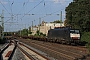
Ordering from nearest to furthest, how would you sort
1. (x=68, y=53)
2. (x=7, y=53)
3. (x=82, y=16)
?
(x=68, y=53) → (x=7, y=53) → (x=82, y=16)

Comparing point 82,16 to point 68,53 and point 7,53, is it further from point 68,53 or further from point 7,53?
point 7,53

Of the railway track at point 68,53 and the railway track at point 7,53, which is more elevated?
the railway track at point 68,53

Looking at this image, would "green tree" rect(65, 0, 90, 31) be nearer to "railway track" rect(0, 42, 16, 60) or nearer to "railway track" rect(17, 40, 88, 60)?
Result: "railway track" rect(17, 40, 88, 60)

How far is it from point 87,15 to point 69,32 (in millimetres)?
11993

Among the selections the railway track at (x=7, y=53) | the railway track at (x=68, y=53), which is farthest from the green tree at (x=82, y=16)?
the railway track at (x=7, y=53)

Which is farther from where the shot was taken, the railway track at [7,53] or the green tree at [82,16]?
the green tree at [82,16]

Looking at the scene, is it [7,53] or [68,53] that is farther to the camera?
[7,53]

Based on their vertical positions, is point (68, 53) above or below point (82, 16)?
below

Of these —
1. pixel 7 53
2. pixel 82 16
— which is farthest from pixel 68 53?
pixel 82 16

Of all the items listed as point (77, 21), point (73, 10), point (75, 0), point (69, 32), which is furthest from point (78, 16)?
point (69, 32)

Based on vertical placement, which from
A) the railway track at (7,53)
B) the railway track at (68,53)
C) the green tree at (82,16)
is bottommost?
the railway track at (7,53)

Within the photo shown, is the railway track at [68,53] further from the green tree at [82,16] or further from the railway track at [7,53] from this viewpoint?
the green tree at [82,16]

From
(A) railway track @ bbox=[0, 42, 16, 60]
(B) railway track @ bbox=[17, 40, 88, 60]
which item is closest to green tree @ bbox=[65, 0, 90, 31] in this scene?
(B) railway track @ bbox=[17, 40, 88, 60]

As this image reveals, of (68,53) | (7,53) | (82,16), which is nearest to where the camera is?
(68,53)
